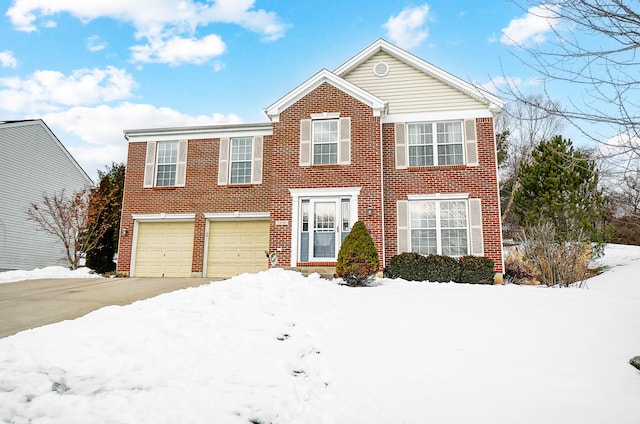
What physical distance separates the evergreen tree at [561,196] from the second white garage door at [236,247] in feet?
29.9

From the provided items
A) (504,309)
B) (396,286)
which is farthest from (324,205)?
(504,309)

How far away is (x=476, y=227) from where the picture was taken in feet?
40.2

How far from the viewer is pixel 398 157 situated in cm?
1315

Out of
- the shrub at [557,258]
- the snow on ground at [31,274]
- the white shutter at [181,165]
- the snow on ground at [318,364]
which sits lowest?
the snow on ground at [318,364]

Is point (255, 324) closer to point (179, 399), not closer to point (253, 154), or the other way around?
point (179, 399)

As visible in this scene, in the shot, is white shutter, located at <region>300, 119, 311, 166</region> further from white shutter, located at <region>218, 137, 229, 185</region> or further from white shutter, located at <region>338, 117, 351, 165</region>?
white shutter, located at <region>218, 137, 229, 185</region>

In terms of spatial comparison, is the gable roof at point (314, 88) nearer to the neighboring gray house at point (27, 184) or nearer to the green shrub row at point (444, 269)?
the green shrub row at point (444, 269)

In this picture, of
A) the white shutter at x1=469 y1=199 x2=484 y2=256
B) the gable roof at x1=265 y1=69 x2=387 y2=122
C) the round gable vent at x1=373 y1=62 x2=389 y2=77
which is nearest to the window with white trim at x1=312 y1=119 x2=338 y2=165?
the gable roof at x1=265 y1=69 x2=387 y2=122

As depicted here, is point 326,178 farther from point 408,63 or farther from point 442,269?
point 408,63

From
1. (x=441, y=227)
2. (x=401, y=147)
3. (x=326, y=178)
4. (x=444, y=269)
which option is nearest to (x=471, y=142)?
(x=401, y=147)

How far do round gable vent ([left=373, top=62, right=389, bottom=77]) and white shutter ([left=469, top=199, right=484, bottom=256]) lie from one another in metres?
5.36

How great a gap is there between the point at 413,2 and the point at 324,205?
5.90 m

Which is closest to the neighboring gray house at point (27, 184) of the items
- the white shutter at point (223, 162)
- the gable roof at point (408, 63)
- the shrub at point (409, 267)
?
the white shutter at point (223, 162)

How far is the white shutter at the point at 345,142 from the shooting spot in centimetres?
1241
